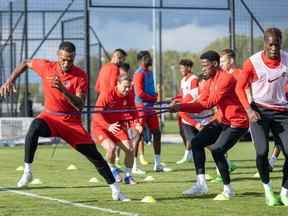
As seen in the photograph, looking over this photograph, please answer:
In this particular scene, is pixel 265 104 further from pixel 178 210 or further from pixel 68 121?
pixel 68 121

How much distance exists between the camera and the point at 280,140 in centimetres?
1053

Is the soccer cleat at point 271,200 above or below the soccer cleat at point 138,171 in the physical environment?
above

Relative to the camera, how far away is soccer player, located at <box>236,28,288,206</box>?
1037 centimetres

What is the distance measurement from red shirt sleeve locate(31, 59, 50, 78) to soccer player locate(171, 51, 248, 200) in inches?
77.8

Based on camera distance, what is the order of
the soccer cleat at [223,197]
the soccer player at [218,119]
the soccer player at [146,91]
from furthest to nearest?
1. the soccer player at [146,91]
2. the soccer player at [218,119]
3. the soccer cleat at [223,197]

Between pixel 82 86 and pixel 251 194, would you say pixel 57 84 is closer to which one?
pixel 82 86

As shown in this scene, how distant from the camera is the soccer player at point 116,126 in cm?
1372

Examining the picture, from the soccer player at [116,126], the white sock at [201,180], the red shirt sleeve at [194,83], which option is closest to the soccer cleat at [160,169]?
the red shirt sleeve at [194,83]

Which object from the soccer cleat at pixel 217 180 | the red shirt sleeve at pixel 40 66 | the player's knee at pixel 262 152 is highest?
the red shirt sleeve at pixel 40 66

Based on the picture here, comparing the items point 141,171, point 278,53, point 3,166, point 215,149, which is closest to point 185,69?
point 141,171

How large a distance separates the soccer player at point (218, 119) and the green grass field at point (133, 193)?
1.24 ft

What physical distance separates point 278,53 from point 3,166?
8.80 meters

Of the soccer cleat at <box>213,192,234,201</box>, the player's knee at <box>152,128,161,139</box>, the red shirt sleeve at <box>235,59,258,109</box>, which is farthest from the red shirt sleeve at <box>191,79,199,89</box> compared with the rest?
the red shirt sleeve at <box>235,59,258,109</box>

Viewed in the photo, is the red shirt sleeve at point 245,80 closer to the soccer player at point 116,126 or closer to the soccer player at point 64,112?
the soccer player at point 64,112
